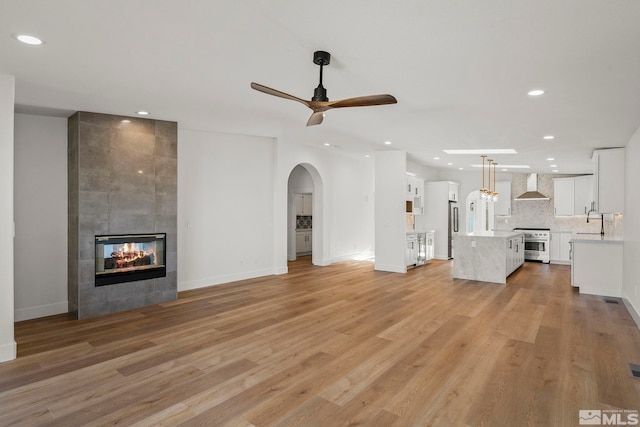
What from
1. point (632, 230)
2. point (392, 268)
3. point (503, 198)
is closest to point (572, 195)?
point (503, 198)

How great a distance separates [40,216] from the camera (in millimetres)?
4871

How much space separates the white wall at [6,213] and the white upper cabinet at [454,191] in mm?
9653

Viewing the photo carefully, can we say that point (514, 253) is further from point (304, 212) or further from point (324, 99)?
point (324, 99)

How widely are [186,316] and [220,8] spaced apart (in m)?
3.77

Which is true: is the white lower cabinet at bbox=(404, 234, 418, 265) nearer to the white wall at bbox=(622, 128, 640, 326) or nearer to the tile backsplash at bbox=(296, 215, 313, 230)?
the tile backsplash at bbox=(296, 215, 313, 230)

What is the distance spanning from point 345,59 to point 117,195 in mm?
3828

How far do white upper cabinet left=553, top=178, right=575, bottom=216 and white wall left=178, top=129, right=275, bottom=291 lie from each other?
26.3ft

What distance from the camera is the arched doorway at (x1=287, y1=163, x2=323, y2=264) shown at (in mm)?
8688

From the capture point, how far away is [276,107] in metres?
4.66

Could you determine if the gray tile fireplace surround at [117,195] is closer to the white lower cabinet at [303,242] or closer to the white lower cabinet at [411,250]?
the white lower cabinet at [411,250]

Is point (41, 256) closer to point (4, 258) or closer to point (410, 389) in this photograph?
point (4, 258)

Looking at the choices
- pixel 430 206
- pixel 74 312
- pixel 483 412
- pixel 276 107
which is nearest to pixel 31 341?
pixel 74 312

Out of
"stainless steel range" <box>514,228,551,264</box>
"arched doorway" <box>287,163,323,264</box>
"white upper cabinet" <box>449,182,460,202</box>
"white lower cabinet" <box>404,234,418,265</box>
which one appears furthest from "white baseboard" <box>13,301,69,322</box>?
"stainless steel range" <box>514,228,551,264</box>

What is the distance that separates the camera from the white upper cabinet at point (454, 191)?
10328 millimetres
